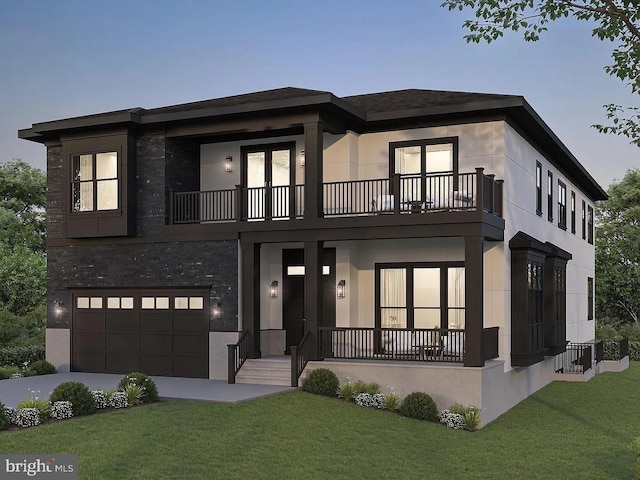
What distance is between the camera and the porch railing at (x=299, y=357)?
19406mm

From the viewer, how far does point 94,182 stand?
75.5 ft

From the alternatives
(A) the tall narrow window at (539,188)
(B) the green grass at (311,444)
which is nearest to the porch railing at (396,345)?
(B) the green grass at (311,444)

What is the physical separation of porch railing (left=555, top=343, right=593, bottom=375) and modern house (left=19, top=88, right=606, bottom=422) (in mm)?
3699

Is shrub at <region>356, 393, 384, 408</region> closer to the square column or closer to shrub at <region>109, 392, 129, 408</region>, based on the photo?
the square column

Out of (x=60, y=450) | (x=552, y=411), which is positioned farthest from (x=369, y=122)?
(x=60, y=450)

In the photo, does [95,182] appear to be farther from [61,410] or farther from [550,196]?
[550,196]

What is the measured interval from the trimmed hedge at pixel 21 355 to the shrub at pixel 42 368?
2912 mm

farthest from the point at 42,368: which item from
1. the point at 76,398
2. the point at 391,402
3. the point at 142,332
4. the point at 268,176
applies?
the point at 391,402

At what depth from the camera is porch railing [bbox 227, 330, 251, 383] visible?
2030 centimetres

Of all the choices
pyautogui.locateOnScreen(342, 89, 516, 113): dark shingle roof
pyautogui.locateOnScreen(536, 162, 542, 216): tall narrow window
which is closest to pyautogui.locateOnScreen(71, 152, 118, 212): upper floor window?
pyautogui.locateOnScreen(342, 89, 516, 113): dark shingle roof

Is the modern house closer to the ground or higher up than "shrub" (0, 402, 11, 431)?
higher up

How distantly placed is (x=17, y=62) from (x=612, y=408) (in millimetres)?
31380

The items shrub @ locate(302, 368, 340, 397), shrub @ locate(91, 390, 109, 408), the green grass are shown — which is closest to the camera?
the green grass

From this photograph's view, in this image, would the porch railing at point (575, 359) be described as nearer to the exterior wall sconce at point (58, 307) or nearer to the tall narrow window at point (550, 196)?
the tall narrow window at point (550, 196)
